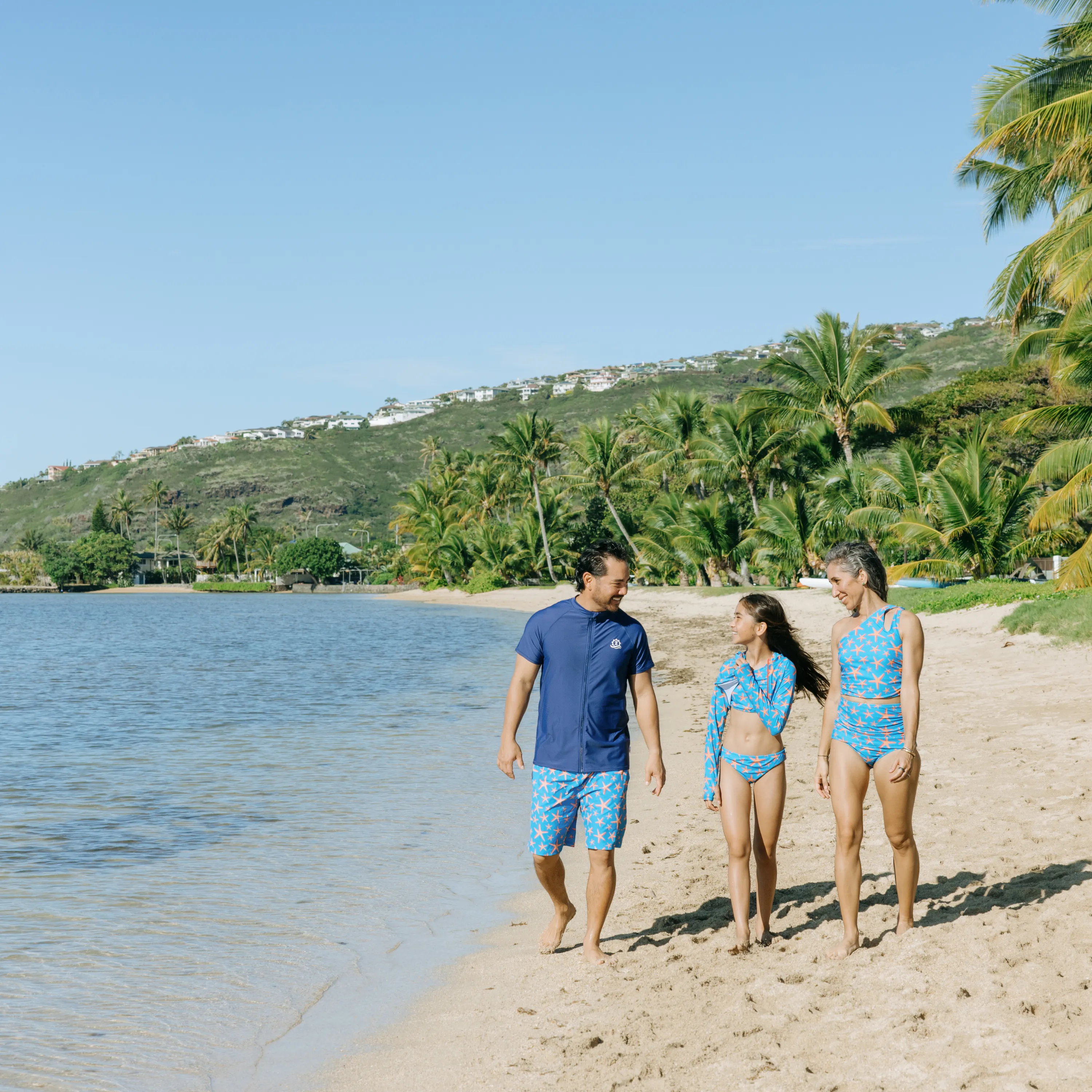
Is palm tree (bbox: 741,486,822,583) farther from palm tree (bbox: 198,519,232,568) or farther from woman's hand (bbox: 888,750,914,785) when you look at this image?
palm tree (bbox: 198,519,232,568)

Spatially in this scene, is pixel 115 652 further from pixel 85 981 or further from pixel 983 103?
pixel 85 981

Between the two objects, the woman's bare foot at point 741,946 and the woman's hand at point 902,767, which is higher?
the woman's hand at point 902,767

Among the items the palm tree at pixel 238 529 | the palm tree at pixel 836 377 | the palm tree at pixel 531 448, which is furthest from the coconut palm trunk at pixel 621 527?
the palm tree at pixel 238 529

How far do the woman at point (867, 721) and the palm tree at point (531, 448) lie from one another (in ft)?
174

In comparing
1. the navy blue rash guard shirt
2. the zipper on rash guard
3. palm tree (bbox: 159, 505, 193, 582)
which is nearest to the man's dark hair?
the navy blue rash guard shirt

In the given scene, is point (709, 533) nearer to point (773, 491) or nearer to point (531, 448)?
point (773, 491)

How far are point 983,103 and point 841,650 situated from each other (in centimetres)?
2100

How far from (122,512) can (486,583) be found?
88953 millimetres

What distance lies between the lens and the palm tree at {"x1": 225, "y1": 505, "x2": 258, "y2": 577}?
12138cm

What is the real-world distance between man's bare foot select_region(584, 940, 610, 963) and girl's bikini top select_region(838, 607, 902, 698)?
1708 mm

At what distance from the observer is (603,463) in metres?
53.7

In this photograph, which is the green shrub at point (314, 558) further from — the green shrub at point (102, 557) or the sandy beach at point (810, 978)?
the sandy beach at point (810, 978)

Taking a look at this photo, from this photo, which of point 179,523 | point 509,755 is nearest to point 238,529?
point 179,523

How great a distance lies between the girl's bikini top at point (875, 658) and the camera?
14.5 ft
